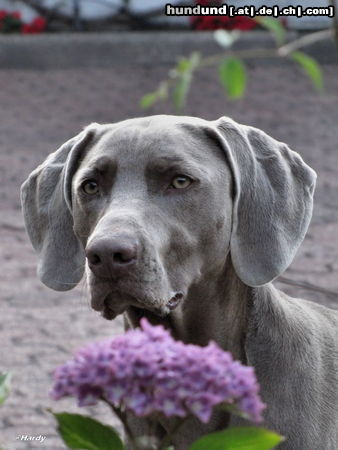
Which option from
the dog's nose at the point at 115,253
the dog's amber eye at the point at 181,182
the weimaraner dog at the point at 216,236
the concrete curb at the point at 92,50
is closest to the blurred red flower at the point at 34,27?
the concrete curb at the point at 92,50

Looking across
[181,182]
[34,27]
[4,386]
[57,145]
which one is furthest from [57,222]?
[34,27]

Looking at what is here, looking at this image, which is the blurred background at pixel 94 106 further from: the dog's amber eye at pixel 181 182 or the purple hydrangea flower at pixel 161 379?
the purple hydrangea flower at pixel 161 379

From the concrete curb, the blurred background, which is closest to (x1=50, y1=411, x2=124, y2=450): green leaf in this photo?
the blurred background

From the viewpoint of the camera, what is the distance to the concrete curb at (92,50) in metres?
13.8

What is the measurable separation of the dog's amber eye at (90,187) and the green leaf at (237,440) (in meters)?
1.67

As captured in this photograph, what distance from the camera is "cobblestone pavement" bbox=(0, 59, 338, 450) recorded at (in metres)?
5.39

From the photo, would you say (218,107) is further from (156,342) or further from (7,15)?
(156,342)

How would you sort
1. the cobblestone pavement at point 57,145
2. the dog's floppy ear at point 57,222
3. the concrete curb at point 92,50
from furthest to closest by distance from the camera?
1. the concrete curb at point 92,50
2. the cobblestone pavement at point 57,145
3. the dog's floppy ear at point 57,222

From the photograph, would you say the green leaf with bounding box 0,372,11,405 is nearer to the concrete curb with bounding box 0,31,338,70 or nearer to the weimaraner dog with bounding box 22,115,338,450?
the weimaraner dog with bounding box 22,115,338,450

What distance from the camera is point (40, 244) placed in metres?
3.68

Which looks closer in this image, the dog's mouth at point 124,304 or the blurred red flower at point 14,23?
the dog's mouth at point 124,304

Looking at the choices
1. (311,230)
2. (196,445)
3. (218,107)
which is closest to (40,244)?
(196,445)

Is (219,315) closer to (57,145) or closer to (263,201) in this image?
(263,201)

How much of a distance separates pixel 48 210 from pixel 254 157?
2.36 feet
